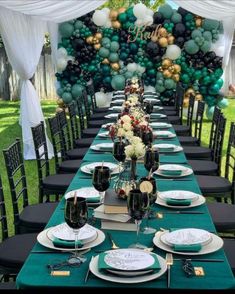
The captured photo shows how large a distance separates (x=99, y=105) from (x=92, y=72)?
673mm

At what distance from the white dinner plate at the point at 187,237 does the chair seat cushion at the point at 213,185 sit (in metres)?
1.71

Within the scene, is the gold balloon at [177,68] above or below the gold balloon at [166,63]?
below

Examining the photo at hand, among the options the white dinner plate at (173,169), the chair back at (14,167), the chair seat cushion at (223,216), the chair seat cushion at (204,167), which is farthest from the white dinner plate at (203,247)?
the chair seat cushion at (204,167)

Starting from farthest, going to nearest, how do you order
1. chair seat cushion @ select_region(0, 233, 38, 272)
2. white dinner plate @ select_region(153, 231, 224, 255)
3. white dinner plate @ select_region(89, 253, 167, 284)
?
chair seat cushion @ select_region(0, 233, 38, 272)
white dinner plate @ select_region(153, 231, 224, 255)
white dinner plate @ select_region(89, 253, 167, 284)

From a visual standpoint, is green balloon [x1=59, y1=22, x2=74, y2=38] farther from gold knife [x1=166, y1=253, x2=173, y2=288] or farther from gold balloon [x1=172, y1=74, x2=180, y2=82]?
gold knife [x1=166, y1=253, x2=173, y2=288]

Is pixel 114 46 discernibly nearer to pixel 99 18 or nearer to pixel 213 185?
pixel 99 18

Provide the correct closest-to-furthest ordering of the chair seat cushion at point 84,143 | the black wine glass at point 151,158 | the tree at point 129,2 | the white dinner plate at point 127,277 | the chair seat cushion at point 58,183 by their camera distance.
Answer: the white dinner plate at point 127,277, the black wine glass at point 151,158, the chair seat cushion at point 58,183, the chair seat cushion at point 84,143, the tree at point 129,2

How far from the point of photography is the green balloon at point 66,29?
9562 millimetres

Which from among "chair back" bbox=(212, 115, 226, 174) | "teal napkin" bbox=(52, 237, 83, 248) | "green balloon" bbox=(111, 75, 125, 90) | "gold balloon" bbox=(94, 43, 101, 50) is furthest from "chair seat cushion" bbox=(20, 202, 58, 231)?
"gold balloon" bbox=(94, 43, 101, 50)

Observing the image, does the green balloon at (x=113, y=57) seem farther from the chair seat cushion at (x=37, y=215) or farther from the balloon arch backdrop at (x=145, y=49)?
→ the chair seat cushion at (x=37, y=215)

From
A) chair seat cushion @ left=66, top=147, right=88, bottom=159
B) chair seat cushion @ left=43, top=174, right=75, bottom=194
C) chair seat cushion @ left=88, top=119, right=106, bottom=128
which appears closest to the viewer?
chair seat cushion @ left=43, top=174, right=75, bottom=194

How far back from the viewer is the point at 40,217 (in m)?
3.25

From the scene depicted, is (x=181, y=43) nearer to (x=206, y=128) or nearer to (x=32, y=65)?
(x=206, y=128)

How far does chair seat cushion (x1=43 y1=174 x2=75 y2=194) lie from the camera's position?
4.06 m
